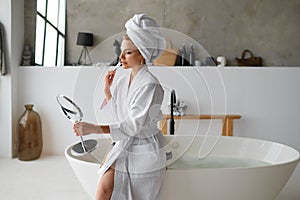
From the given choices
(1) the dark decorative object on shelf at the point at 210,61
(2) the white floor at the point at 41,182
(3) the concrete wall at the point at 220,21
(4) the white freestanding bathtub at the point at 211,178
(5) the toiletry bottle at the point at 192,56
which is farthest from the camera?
(3) the concrete wall at the point at 220,21

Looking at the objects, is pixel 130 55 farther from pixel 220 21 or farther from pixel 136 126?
pixel 220 21

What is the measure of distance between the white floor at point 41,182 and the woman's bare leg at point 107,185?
1182 millimetres

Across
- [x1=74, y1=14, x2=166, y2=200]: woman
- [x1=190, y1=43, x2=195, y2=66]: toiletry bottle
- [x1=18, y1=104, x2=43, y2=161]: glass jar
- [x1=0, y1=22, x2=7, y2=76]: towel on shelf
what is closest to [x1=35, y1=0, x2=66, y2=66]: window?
[x1=0, y1=22, x2=7, y2=76]: towel on shelf

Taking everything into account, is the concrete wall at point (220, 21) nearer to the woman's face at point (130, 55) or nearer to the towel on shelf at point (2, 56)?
the towel on shelf at point (2, 56)

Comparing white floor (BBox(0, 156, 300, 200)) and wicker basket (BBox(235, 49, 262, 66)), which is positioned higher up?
wicker basket (BBox(235, 49, 262, 66))

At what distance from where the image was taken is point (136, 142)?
193 cm

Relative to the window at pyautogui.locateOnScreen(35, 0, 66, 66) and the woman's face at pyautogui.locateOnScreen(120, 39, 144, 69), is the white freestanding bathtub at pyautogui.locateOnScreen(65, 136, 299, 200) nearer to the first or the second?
the woman's face at pyautogui.locateOnScreen(120, 39, 144, 69)

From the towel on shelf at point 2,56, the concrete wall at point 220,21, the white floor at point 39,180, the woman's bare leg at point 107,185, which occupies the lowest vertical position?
the white floor at point 39,180

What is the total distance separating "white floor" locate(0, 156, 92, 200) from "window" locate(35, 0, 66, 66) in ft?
4.59

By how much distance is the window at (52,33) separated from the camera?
5.12 m

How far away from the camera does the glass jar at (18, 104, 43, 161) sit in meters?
4.48

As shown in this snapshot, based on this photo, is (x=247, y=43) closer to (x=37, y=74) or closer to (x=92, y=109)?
(x=37, y=74)

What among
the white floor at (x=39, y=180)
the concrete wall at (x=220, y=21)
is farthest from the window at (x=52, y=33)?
the white floor at (x=39, y=180)

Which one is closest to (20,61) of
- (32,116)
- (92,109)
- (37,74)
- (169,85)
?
(37,74)
